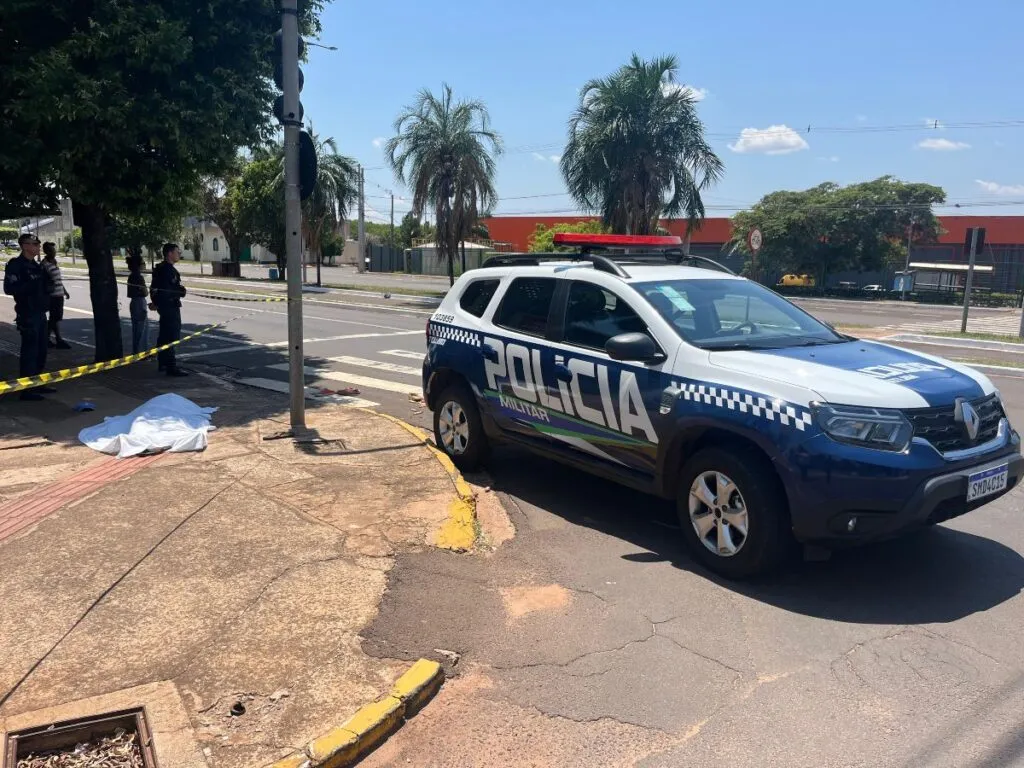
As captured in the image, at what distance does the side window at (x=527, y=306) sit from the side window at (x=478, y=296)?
0.78 feet

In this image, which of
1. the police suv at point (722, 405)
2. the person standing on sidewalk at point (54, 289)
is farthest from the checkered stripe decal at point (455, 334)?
the person standing on sidewalk at point (54, 289)

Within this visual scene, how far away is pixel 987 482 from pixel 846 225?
4748 cm

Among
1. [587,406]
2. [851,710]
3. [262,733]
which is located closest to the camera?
[262,733]

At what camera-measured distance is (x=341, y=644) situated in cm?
396

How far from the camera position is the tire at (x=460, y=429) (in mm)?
6891

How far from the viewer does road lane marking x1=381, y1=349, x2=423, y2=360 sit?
14.3 meters

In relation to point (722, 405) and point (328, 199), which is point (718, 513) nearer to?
point (722, 405)

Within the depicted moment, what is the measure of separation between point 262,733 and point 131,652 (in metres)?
0.98

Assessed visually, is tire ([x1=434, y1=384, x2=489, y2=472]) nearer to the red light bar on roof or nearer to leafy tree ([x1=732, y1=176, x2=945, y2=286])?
the red light bar on roof

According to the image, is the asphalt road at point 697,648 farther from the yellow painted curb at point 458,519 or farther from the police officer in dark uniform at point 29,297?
the police officer in dark uniform at point 29,297

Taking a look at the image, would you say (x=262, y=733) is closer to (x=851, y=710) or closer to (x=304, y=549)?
(x=304, y=549)

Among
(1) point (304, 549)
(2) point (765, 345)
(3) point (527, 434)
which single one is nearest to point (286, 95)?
(3) point (527, 434)

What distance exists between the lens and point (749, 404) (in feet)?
15.0

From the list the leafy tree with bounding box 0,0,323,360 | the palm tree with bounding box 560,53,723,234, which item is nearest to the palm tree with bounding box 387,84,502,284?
the palm tree with bounding box 560,53,723,234
